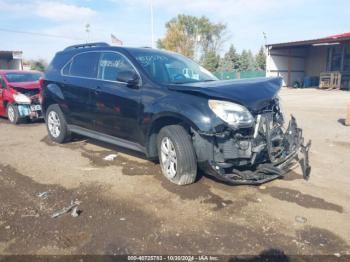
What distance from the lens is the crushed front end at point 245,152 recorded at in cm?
392

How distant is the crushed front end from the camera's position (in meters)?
3.92

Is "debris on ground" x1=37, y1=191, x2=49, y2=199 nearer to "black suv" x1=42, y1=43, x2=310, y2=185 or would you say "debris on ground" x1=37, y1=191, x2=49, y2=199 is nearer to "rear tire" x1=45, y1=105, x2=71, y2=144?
"black suv" x1=42, y1=43, x2=310, y2=185

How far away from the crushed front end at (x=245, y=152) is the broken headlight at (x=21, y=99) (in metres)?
6.87

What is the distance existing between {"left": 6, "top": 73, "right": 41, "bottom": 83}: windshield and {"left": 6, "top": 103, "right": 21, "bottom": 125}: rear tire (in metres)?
0.80

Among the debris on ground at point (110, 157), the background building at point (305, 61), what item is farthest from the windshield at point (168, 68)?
the background building at point (305, 61)

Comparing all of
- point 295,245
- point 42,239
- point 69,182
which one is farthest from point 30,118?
point 295,245

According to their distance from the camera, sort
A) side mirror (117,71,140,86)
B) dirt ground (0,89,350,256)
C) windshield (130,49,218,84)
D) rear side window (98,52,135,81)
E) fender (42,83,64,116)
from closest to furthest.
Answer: dirt ground (0,89,350,256), side mirror (117,71,140,86), windshield (130,49,218,84), rear side window (98,52,135,81), fender (42,83,64,116)

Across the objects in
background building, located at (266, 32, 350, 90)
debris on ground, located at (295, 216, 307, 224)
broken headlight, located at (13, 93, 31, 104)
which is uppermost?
background building, located at (266, 32, 350, 90)

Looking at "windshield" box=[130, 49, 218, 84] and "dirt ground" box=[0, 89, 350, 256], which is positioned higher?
"windshield" box=[130, 49, 218, 84]

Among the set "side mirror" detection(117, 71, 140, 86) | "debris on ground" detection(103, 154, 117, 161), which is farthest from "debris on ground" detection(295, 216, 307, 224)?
"debris on ground" detection(103, 154, 117, 161)

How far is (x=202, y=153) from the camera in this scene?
13.2 feet

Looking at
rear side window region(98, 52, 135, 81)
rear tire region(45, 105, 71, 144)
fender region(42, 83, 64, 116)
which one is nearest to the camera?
rear side window region(98, 52, 135, 81)

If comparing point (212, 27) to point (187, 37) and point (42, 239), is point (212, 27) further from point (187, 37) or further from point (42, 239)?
point (42, 239)

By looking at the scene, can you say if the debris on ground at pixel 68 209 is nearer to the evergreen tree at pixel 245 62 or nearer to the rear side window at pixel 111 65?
the rear side window at pixel 111 65
